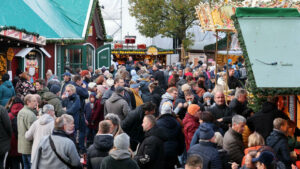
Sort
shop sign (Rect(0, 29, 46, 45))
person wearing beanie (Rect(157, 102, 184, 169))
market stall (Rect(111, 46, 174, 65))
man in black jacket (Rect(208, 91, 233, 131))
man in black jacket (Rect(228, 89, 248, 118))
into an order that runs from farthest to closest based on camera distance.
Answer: market stall (Rect(111, 46, 174, 65)), shop sign (Rect(0, 29, 46, 45)), man in black jacket (Rect(228, 89, 248, 118)), man in black jacket (Rect(208, 91, 233, 131)), person wearing beanie (Rect(157, 102, 184, 169))

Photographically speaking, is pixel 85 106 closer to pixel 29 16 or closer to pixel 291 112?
pixel 291 112

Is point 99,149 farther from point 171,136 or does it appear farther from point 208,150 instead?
point 171,136

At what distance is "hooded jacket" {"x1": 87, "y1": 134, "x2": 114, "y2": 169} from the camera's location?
7.31m

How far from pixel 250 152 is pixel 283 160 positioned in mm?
1253

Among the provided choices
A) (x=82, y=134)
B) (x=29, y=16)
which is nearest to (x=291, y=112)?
(x=82, y=134)

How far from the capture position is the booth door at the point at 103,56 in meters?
29.0

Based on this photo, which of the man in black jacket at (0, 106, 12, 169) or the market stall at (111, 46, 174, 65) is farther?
the market stall at (111, 46, 174, 65)

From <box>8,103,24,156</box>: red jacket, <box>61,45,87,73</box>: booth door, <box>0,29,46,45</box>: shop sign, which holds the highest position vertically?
<box>0,29,46,45</box>: shop sign

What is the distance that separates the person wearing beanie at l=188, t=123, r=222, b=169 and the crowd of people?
14mm

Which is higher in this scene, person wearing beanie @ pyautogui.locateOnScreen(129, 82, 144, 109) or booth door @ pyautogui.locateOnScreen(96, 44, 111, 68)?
booth door @ pyautogui.locateOnScreen(96, 44, 111, 68)

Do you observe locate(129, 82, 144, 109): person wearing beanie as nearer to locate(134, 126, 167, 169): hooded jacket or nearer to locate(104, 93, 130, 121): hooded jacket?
locate(104, 93, 130, 121): hooded jacket

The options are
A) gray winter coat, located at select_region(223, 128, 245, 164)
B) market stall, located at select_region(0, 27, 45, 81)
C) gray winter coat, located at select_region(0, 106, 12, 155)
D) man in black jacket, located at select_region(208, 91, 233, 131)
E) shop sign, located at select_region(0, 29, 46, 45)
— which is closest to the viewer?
gray winter coat, located at select_region(223, 128, 245, 164)

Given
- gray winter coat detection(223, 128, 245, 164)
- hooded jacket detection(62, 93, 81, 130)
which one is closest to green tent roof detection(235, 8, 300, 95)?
gray winter coat detection(223, 128, 245, 164)

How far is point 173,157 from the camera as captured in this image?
880 centimetres
